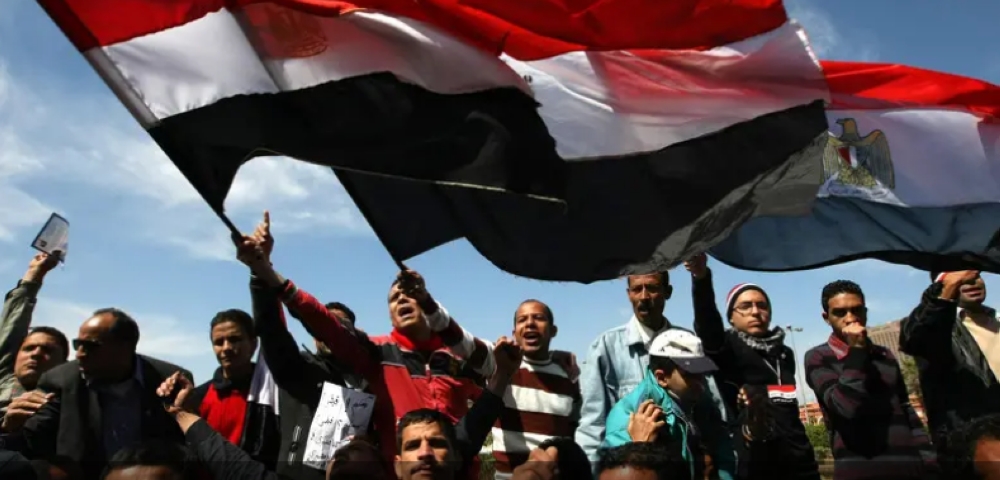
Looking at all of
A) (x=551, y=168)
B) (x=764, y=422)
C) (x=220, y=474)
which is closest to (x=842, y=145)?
(x=764, y=422)

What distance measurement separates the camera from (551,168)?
344cm

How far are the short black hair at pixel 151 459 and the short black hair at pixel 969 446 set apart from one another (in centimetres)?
291

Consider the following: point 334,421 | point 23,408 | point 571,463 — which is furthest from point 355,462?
point 23,408

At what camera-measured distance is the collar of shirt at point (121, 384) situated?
3.89m

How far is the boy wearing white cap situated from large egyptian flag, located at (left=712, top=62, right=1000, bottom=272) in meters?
0.60

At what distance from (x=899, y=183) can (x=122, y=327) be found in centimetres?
415

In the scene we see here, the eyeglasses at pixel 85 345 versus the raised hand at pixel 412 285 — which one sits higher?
the raised hand at pixel 412 285

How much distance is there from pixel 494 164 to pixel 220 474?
1.73 meters

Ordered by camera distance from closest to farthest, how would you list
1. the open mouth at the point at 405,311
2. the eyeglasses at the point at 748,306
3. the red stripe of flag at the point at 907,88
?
the open mouth at the point at 405,311, the red stripe of flag at the point at 907,88, the eyeglasses at the point at 748,306

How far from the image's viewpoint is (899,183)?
4.55m

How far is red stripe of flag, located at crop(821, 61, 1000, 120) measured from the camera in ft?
15.1

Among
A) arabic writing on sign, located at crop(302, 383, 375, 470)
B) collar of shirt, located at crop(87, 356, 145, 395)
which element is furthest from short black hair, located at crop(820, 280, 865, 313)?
collar of shirt, located at crop(87, 356, 145, 395)

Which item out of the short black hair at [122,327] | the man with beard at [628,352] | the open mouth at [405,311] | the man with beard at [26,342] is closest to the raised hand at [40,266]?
the man with beard at [26,342]

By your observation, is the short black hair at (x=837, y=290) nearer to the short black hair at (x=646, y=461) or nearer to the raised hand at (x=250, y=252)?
the short black hair at (x=646, y=461)
